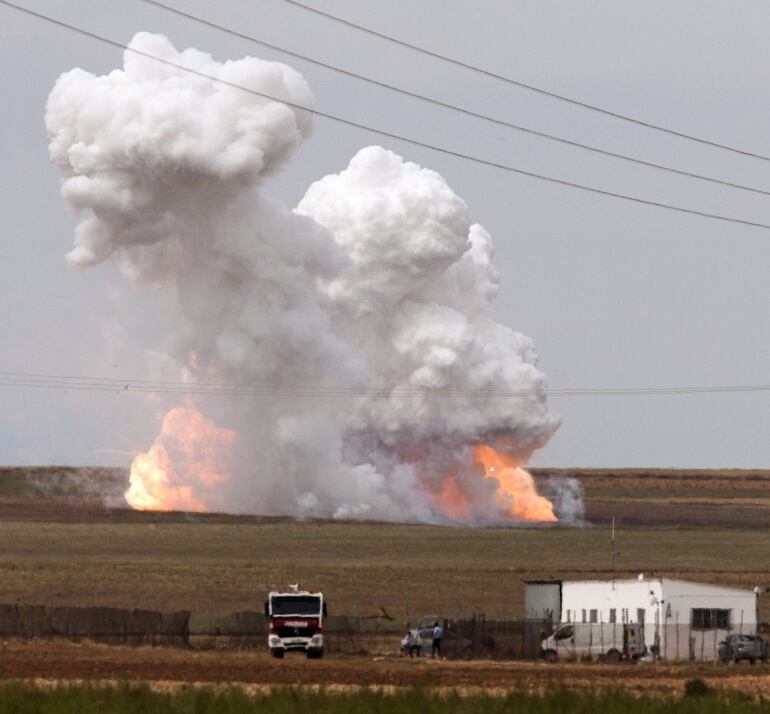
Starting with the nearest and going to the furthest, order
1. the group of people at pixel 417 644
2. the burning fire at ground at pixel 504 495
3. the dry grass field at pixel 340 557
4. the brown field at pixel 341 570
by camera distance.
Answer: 1. the brown field at pixel 341 570
2. the group of people at pixel 417 644
3. the dry grass field at pixel 340 557
4. the burning fire at ground at pixel 504 495

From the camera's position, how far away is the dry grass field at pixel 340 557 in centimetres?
8556

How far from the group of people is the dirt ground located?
1.06m

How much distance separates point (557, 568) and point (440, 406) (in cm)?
5307

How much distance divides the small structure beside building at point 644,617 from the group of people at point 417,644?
4.17 m

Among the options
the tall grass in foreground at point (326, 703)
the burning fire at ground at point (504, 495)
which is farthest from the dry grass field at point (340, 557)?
the tall grass in foreground at point (326, 703)

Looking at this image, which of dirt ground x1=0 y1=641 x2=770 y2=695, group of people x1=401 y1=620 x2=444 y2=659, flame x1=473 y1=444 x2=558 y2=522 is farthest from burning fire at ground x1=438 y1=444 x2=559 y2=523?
dirt ground x1=0 y1=641 x2=770 y2=695

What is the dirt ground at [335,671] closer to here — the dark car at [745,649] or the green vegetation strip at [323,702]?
the dark car at [745,649]

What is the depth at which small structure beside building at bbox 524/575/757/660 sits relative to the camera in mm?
69875

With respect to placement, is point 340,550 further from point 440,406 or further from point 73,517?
point 440,406

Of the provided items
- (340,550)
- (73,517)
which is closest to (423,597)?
(340,550)

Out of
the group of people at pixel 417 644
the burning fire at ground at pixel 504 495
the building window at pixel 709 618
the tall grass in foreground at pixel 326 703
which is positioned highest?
the burning fire at ground at pixel 504 495

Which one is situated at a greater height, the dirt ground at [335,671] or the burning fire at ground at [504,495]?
the burning fire at ground at [504,495]

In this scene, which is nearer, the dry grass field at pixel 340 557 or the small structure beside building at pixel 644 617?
the small structure beside building at pixel 644 617

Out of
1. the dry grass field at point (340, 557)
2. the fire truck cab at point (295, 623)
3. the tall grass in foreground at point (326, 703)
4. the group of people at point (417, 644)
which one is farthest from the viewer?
the dry grass field at point (340, 557)
